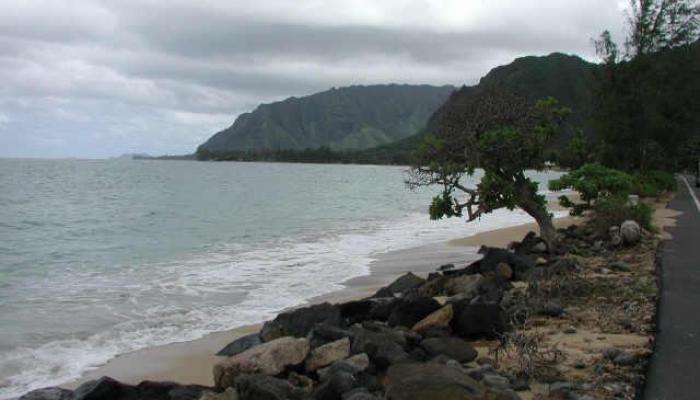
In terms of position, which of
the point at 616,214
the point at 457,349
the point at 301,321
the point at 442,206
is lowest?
the point at 301,321

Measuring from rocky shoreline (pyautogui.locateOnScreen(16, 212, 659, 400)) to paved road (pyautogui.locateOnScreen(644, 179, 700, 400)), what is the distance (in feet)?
0.57

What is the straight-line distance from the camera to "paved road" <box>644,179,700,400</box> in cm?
606

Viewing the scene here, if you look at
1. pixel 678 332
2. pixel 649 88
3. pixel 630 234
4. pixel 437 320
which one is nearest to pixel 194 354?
pixel 437 320

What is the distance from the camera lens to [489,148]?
48.0ft

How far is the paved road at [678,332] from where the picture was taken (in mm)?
6062

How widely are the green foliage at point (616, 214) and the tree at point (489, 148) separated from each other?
315 centimetres

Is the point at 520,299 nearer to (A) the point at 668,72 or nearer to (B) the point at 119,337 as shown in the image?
(B) the point at 119,337

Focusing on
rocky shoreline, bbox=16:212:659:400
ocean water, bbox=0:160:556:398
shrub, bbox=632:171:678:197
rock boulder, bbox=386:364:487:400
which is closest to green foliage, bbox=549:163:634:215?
ocean water, bbox=0:160:556:398

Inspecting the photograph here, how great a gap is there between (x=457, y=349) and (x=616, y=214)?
11619 millimetres

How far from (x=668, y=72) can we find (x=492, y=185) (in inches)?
1010

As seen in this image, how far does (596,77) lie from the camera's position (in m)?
36.1

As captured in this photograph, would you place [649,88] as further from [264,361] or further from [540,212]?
[264,361]

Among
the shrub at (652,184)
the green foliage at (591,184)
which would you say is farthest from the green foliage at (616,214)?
the shrub at (652,184)

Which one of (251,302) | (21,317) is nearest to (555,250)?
(251,302)
